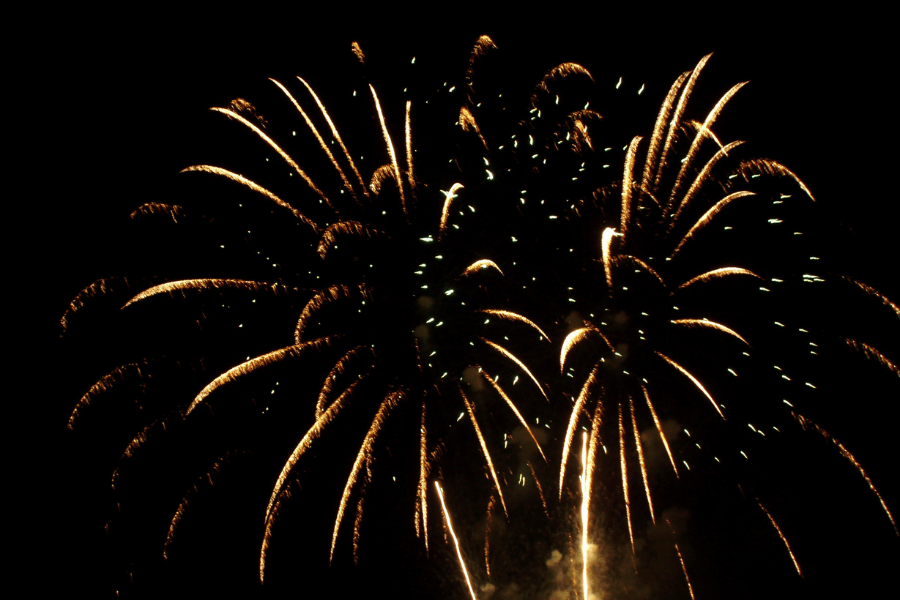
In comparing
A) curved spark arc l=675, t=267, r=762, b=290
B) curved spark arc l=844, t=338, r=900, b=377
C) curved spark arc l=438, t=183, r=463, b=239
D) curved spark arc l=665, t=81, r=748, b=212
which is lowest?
curved spark arc l=844, t=338, r=900, b=377

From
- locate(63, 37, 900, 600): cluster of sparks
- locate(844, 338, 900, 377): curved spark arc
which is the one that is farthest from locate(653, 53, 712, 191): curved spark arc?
locate(844, 338, 900, 377): curved spark arc

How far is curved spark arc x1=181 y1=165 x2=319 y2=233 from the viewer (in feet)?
24.6

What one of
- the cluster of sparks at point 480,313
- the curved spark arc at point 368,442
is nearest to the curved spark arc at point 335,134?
the cluster of sparks at point 480,313

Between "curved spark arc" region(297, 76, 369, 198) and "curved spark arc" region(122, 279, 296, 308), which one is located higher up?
"curved spark arc" region(297, 76, 369, 198)

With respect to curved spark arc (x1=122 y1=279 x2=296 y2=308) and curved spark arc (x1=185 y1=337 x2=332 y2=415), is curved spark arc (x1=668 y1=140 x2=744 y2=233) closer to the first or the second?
curved spark arc (x1=185 y1=337 x2=332 y2=415)

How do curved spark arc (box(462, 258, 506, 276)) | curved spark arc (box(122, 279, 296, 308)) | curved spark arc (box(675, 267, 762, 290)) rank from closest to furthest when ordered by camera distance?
curved spark arc (box(122, 279, 296, 308)) < curved spark arc (box(675, 267, 762, 290)) < curved spark arc (box(462, 258, 506, 276))

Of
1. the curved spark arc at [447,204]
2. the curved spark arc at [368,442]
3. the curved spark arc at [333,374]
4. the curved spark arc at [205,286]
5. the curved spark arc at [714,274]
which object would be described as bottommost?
the curved spark arc at [368,442]

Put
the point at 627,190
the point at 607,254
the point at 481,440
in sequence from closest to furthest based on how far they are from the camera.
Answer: the point at 607,254 < the point at 627,190 < the point at 481,440

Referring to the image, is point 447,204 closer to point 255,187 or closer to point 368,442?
point 255,187

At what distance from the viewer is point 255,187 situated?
25.1 feet

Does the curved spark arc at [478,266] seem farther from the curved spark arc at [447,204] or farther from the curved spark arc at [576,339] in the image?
the curved spark arc at [576,339]

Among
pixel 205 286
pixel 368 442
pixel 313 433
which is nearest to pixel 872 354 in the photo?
pixel 368 442

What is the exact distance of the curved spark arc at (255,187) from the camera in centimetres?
748

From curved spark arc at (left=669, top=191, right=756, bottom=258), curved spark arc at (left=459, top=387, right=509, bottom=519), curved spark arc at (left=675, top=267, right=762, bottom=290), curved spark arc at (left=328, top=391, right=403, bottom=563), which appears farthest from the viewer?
curved spark arc at (left=328, top=391, right=403, bottom=563)
